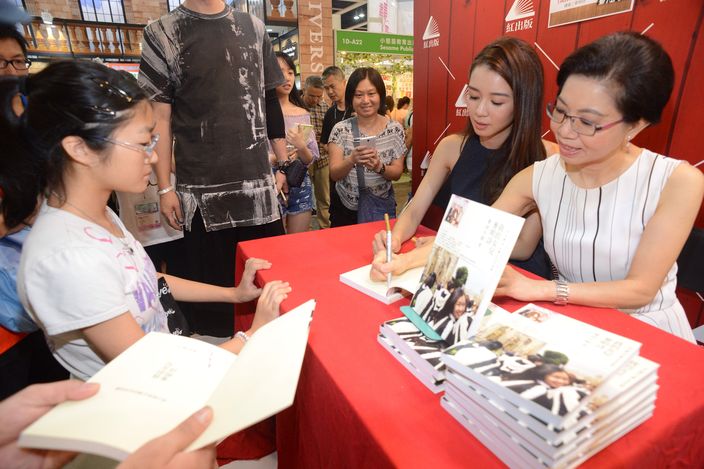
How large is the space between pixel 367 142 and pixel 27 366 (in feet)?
7.12

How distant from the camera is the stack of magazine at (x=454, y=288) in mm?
733

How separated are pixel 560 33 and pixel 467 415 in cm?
→ 207

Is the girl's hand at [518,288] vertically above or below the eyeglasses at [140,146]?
below

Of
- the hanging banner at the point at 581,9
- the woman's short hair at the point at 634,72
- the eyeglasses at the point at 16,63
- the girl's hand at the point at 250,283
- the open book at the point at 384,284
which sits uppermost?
the hanging banner at the point at 581,9

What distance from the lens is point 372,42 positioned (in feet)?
18.6

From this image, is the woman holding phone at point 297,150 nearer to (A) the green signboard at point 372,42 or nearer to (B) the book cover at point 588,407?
(B) the book cover at point 588,407

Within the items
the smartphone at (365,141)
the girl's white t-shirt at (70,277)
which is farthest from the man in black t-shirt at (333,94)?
the girl's white t-shirt at (70,277)

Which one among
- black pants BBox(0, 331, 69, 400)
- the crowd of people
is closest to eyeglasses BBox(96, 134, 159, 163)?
the crowd of people

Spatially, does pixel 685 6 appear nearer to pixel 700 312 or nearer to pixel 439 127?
pixel 700 312

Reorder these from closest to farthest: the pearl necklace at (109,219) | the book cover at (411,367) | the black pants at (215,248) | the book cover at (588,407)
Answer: the book cover at (588,407) < the book cover at (411,367) < the pearl necklace at (109,219) < the black pants at (215,248)

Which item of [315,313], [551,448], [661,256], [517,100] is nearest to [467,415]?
[551,448]

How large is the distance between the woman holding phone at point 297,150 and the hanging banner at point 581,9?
1689 millimetres

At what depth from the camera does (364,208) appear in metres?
2.67

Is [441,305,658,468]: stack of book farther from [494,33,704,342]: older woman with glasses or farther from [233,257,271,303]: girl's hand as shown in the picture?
[233,257,271,303]: girl's hand
